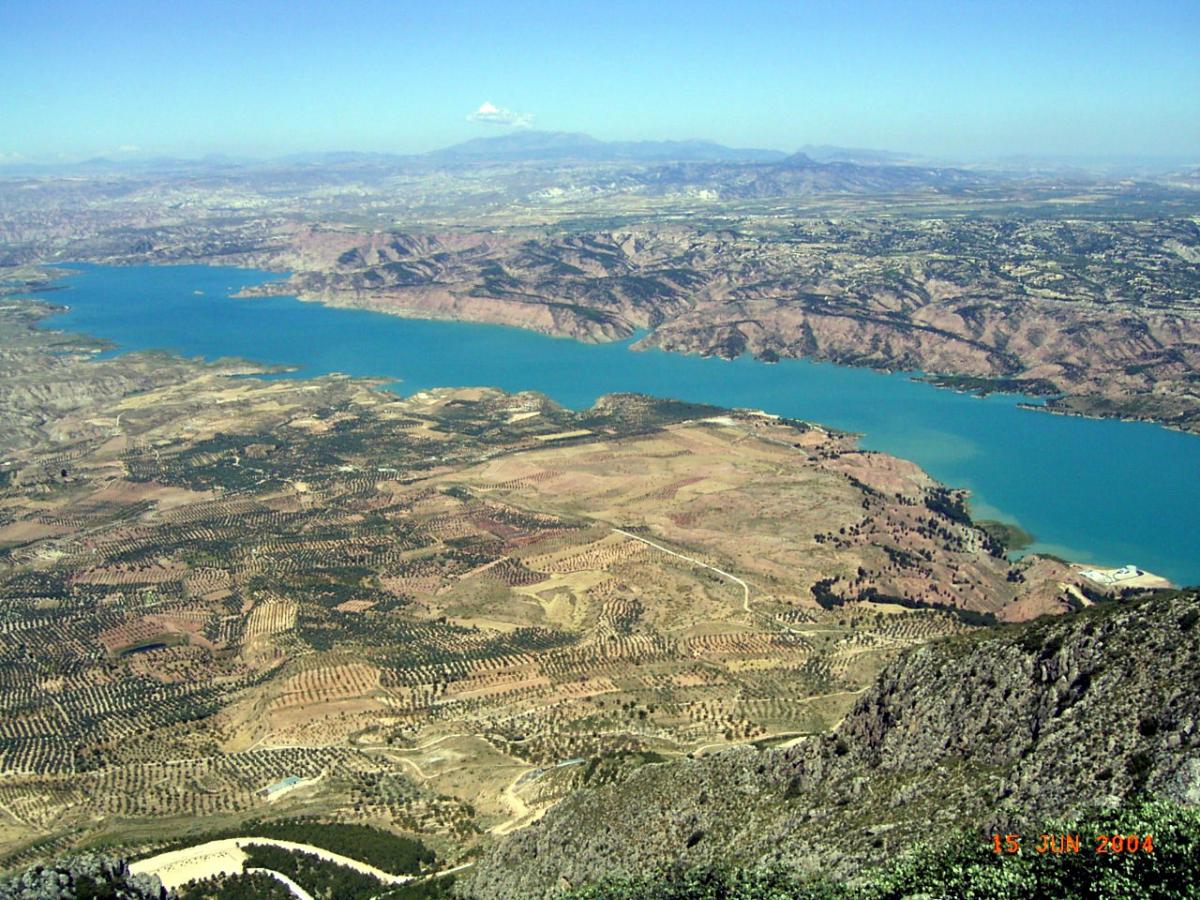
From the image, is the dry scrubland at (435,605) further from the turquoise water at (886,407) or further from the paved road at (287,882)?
the turquoise water at (886,407)

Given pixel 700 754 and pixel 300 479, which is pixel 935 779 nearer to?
pixel 700 754

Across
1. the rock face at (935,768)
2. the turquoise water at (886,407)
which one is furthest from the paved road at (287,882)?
the turquoise water at (886,407)

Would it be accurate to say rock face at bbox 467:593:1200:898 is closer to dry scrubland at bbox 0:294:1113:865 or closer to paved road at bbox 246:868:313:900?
paved road at bbox 246:868:313:900

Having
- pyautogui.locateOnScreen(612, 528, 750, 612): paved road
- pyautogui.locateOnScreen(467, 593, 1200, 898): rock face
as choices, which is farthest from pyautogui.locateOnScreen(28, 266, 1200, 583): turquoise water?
pyautogui.locateOnScreen(467, 593, 1200, 898): rock face

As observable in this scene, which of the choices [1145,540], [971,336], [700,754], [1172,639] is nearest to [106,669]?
[700,754]

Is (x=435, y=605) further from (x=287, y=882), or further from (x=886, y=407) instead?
(x=886, y=407)

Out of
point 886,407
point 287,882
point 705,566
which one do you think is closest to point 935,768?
point 287,882
